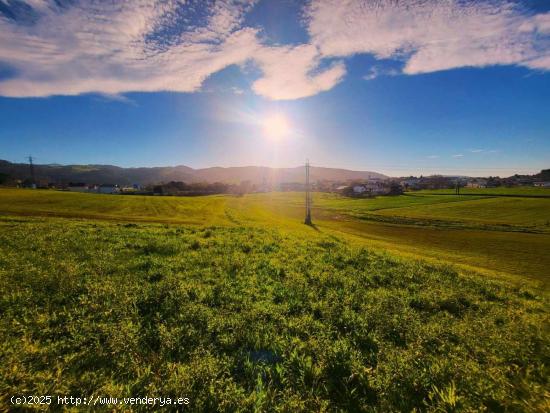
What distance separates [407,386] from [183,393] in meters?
4.40

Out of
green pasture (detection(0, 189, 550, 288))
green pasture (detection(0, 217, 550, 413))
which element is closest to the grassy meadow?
green pasture (detection(0, 217, 550, 413))

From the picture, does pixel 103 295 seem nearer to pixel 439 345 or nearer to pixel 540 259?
pixel 439 345

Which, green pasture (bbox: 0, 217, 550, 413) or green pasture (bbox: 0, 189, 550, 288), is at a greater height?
green pasture (bbox: 0, 217, 550, 413)

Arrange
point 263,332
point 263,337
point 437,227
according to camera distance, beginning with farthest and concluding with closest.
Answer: point 437,227 < point 263,332 < point 263,337

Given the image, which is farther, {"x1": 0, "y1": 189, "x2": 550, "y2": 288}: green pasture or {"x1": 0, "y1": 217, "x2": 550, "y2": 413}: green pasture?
{"x1": 0, "y1": 189, "x2": 550, "y2": 288}: green pasture

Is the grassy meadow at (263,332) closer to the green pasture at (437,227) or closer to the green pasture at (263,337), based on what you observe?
the green pasture at (263,337)

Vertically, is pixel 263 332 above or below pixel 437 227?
above

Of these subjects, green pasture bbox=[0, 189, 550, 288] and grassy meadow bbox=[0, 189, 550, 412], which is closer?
grassy meadow bbox=[0, 189, 550, 412]

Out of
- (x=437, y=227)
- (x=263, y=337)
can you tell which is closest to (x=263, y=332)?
(x=263, y=337)

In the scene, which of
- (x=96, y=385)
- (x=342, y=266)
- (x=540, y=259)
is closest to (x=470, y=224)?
(x=540, y=259)

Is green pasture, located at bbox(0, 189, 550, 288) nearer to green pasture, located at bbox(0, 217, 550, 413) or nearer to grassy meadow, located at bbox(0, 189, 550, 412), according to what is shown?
grassy meadow, located at bbox(0, 189, 550, 412)

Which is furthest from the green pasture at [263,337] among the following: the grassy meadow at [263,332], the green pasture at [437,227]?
the green pasture at [437,227]

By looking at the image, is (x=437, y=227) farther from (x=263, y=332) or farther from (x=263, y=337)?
(x=263, y=337)

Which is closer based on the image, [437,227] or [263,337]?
[263,337]
